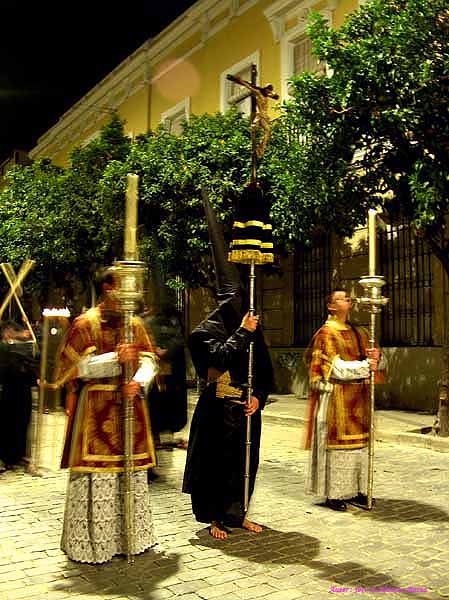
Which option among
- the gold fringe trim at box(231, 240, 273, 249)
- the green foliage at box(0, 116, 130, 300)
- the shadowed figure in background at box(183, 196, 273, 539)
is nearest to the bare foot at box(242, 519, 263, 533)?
the shadowed figure in background at box(183, 196, 273, 539)

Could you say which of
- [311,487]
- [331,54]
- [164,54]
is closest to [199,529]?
[311,487]

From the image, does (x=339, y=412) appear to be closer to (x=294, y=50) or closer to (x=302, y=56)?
(x=302, y=56)

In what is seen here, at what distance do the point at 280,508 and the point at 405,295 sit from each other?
Result: 8209mm

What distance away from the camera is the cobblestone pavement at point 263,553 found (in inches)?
158

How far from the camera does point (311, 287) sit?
1589 centimetres

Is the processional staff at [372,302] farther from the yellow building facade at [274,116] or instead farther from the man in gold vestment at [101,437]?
the yellow building facade at [274,116]

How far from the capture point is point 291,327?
1633 centimetres

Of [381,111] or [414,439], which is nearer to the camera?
[381,111]

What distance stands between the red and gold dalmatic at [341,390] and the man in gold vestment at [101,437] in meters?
1.83

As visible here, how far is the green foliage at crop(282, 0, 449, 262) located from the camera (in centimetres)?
871

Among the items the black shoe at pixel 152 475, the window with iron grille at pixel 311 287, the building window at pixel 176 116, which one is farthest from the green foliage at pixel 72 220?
the black shoe at pixel 152 475

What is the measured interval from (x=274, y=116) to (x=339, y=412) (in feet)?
40.2

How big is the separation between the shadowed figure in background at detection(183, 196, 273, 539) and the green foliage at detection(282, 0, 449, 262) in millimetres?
4406

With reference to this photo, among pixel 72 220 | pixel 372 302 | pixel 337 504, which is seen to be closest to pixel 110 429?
pixel 337 504
